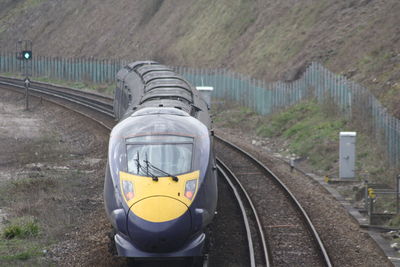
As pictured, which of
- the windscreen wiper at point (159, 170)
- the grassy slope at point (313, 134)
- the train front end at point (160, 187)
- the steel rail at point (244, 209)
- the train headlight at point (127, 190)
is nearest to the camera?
the train front end at point (160, 187)

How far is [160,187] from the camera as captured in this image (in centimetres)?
1363

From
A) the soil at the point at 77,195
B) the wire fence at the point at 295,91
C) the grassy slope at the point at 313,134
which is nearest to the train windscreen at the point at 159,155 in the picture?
the soil at the point at 77,195

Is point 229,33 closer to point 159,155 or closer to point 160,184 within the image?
point 159,155

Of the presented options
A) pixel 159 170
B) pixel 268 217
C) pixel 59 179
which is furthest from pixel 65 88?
pixel 159 170

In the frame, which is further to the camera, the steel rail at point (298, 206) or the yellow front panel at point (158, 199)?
the steel rail at point (298, 206)

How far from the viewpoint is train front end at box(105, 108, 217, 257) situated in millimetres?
13273

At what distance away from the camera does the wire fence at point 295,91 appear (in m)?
25.2

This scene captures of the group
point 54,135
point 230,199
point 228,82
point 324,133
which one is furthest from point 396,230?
point 228,82

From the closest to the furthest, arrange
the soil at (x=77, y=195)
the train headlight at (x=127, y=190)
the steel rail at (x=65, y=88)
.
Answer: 1. the train headlight at (x=127, y=190)
2. the soil at (x=77, y=195)
3. the steel rail at (x=65, y=88)

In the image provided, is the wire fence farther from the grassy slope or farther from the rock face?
the rock face

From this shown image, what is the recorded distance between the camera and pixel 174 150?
14531mm

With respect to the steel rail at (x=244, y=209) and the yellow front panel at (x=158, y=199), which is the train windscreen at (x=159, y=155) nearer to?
the yellow front panel at (x=158, y=199)

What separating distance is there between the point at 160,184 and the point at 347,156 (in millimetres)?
12051

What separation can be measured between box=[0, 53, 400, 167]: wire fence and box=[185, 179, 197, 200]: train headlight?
10.4 metres
